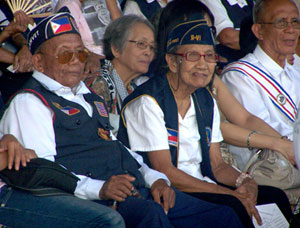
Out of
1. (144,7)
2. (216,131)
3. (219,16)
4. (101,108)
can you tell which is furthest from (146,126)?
(219,16)

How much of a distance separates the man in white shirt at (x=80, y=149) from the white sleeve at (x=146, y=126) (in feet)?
→ 0.36

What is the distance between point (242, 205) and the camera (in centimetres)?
320

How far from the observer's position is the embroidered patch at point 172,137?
3395 mm

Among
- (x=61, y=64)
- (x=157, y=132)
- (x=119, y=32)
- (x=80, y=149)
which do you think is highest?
(x=61, y=64)

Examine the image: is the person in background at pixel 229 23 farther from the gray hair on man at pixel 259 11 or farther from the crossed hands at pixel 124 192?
the crossed hands at pixel 124 192

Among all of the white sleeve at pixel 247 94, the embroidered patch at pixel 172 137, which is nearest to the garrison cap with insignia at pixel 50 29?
the embroidered patch at pixel 172 137

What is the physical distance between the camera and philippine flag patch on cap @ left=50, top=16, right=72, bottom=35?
3188 millimetres

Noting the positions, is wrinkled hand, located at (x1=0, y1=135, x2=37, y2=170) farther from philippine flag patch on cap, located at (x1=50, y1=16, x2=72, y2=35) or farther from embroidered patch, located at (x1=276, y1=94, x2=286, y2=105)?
embroidered patch, located at (x1=276, y1=94, x2=286, y2=105)

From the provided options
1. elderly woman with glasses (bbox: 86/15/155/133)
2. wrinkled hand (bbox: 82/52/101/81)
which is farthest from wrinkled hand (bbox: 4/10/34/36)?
elderly woman with glasses (bbox: 86/15/155/133)

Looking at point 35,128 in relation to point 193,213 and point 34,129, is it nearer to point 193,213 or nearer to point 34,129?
point 34,129

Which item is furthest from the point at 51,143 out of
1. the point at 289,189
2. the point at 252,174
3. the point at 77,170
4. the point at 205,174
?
the point at 289,189

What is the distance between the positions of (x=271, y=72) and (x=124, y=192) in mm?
2191

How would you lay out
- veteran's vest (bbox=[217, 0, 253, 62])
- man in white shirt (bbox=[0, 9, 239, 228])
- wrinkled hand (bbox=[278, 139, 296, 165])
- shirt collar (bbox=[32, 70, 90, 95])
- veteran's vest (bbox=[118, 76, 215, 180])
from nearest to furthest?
man in white shirt (bbox=[0, 9, 239, 228]), shirt collar (bbox=[32, 70, 90, 95]), veteran's vest (bbox=[118, 76, 215, 180]), wrinkled hand (bbox=[278, 139, 296, 165]), veteran's vest (bbox=[217, 0, 253, 62])

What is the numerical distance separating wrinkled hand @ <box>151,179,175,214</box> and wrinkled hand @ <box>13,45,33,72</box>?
1510 mm
